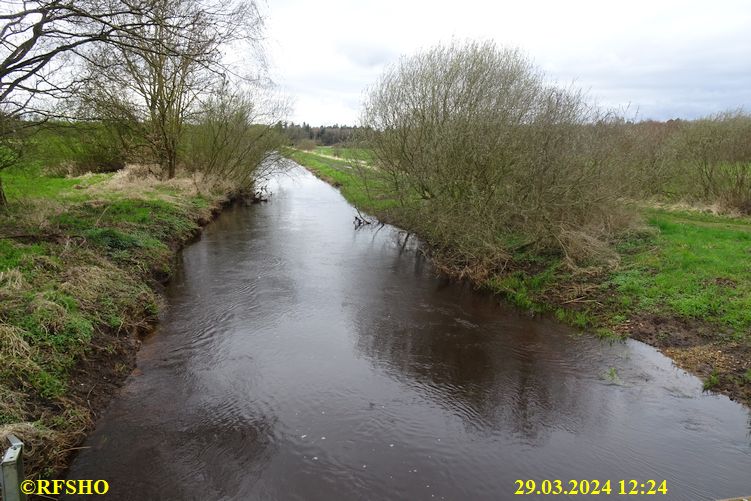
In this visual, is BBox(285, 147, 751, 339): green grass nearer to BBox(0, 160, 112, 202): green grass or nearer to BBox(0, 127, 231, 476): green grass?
BBox(0, 127, 231, 476): green grass

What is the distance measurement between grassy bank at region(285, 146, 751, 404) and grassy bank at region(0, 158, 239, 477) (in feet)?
29.4

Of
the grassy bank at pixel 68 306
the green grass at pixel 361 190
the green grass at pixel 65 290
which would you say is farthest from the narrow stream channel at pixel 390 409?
the green grass at pixel 361 190

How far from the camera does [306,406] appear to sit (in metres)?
7.18

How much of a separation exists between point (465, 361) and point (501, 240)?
248 inches

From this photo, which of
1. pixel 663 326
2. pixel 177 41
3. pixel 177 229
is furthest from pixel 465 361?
pixel 177 229

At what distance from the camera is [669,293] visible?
10.9m

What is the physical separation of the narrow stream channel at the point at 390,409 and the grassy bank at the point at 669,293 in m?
0.64

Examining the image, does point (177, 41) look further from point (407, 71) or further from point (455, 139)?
point (407, 71)

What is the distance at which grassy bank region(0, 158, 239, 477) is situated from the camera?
19.0 ft

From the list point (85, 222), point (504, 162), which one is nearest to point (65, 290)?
point (85, 222)

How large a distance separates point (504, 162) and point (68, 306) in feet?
37.1

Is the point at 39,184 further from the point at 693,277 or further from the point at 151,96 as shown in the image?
the point at 693,277

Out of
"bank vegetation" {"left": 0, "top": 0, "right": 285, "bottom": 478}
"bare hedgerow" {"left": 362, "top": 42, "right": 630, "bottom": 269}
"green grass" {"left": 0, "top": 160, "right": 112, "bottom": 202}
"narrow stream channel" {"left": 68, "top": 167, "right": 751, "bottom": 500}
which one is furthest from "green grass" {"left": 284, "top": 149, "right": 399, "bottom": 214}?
"green grass" {"left": 0, "top": 160, "right": 112, "bottom": 202}

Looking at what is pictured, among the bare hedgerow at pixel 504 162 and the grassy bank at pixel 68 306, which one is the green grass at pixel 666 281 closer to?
the bare hedgerow at pixel 504 162
